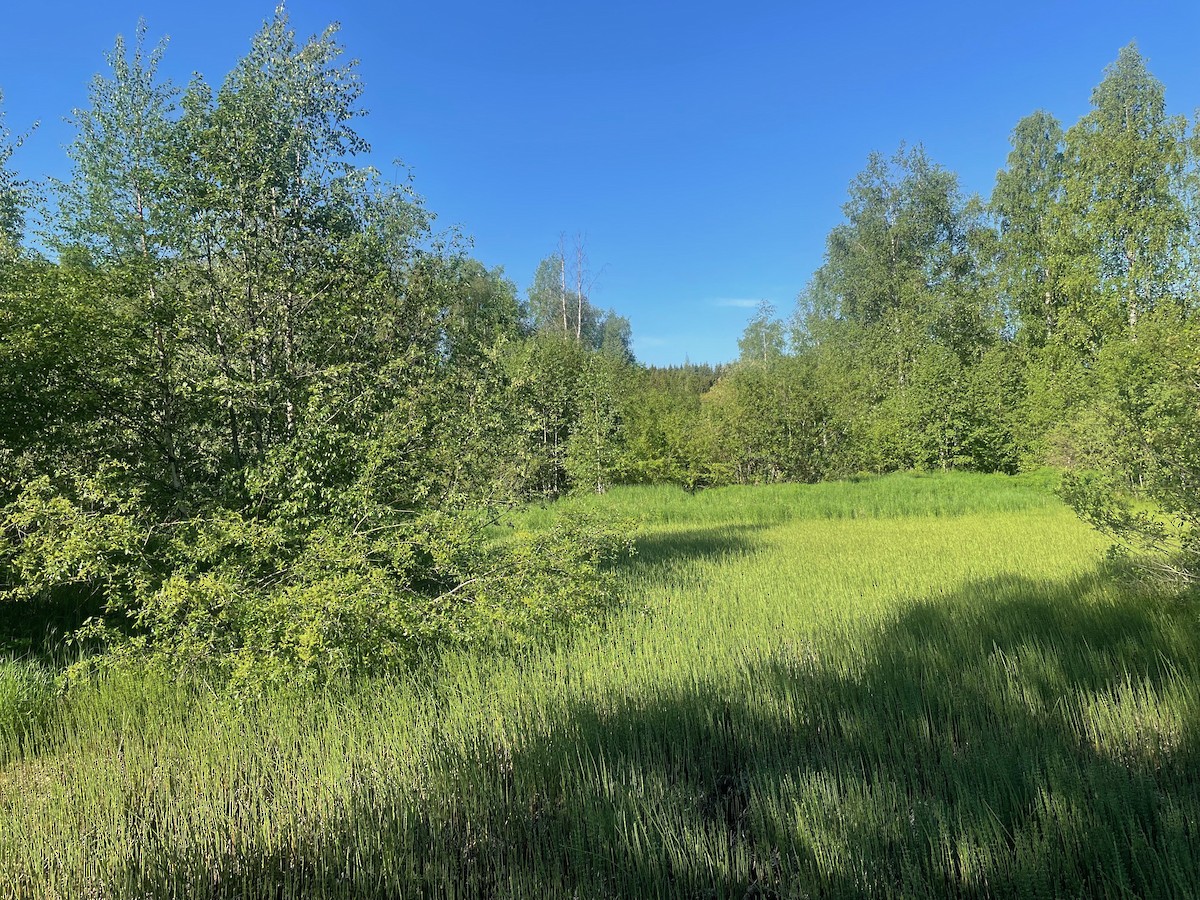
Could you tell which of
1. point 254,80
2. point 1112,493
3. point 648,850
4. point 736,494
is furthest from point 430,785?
point 736,494

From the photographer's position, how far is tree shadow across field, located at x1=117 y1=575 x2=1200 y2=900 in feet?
7.02

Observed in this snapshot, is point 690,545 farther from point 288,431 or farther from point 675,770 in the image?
point 675,770

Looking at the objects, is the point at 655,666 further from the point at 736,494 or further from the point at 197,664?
the point at 736,494

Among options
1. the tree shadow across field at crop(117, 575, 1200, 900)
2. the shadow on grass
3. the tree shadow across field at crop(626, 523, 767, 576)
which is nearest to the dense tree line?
the shadow on grass

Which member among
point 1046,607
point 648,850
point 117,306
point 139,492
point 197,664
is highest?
point 117,306

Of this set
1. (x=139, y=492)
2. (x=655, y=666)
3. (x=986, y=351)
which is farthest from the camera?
(x=986, y=351)

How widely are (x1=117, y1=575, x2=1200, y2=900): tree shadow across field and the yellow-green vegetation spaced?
0.6 inches

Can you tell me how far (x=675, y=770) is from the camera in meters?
3.04

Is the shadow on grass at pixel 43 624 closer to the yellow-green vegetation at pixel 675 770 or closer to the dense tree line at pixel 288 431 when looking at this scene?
the dense tree line at pixel 288 431

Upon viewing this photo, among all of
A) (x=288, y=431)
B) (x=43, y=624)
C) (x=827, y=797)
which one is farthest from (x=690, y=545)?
(x=43, y=624)

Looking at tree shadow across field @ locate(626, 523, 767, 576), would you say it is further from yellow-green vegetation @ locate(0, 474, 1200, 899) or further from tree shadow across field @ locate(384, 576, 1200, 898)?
tree shadow across field @ locate(384, 576, 1200, 898)

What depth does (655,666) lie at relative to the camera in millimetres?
4461

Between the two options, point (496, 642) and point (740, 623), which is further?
point (740, 623)

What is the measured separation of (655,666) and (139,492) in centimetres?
480
